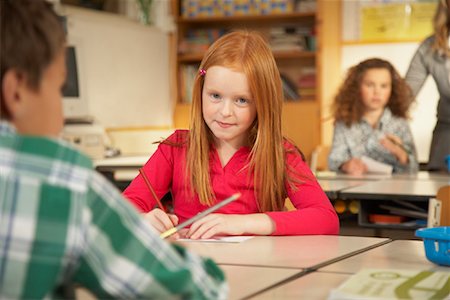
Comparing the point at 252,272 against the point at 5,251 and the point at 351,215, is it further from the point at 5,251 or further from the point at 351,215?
the point at 351,215

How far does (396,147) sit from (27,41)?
3.42 m

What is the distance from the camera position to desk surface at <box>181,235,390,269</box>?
5.40ft

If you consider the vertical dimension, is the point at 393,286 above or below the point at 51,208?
below

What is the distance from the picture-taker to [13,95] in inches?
36.4

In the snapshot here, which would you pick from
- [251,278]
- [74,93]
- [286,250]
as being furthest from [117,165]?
[251,278]

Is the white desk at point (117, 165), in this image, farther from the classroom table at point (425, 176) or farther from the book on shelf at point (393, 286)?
the book on shelf at point (393, 286)

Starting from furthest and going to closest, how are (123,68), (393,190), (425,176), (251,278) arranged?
(123,68) < (425,176) < (393,190) < (251,278)

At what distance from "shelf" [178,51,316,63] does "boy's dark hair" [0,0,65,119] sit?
5.69 meters

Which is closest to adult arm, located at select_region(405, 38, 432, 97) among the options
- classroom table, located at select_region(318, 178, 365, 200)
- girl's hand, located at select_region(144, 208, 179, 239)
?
classroom table, located at select_region(318, 178, 365, 200)

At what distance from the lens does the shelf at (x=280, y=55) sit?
6.60 meters

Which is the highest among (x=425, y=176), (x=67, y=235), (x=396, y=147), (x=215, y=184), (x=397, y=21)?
(x=397, y=21)

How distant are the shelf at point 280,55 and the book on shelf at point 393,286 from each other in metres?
5.23

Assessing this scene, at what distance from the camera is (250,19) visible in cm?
698

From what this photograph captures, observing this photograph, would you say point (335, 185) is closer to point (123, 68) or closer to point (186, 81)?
point (123, 68)
